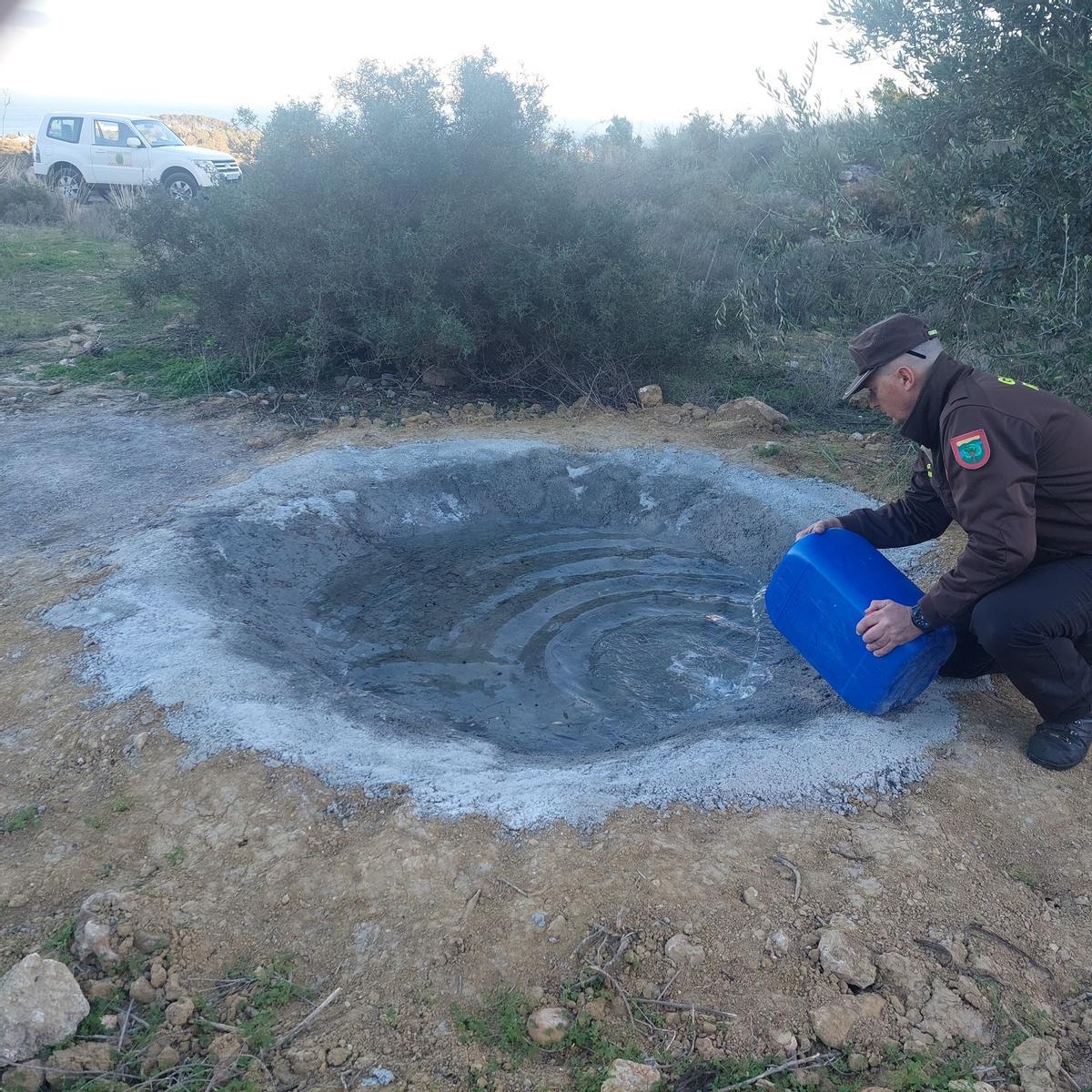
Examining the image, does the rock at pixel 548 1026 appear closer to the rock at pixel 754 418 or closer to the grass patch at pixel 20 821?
the grass patch at pixel 20 821

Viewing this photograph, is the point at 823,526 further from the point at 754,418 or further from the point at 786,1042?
the point at 754,418

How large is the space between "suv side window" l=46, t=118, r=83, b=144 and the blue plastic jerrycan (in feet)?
50.7

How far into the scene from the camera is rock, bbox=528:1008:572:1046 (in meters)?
2.31

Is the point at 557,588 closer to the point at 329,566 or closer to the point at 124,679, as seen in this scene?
the point at 329,566

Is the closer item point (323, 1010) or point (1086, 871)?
point (323, 1010)

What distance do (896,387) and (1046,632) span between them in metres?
0.98

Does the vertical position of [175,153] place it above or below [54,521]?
above

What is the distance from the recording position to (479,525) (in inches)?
237

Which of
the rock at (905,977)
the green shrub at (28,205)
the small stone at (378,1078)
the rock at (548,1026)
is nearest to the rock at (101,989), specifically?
the small stone at (378,1078)

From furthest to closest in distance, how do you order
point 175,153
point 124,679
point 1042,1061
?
point 175,153 < point 124,679 < point 1042,1061

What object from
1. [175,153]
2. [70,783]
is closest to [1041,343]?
[70,783]

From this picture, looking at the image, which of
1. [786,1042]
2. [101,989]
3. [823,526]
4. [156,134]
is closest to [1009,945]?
[786,1042]

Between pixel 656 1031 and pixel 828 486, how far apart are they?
429cm

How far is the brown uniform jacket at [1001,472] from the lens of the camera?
2984 millimetres
